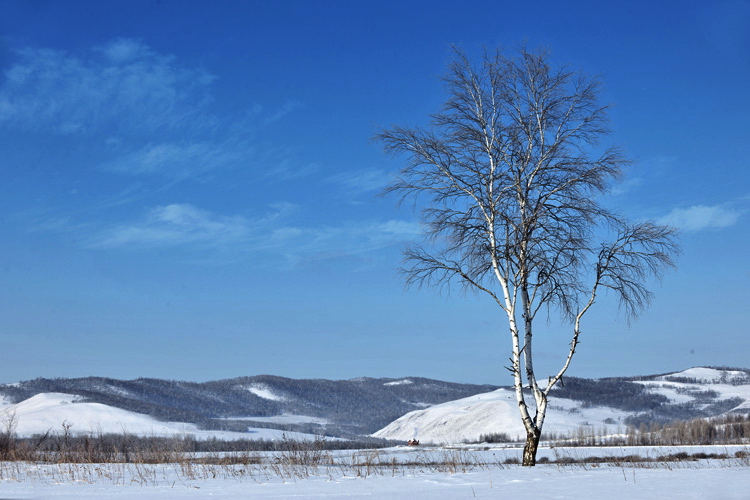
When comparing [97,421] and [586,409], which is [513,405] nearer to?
[586,409]

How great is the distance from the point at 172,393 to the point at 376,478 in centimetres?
19524

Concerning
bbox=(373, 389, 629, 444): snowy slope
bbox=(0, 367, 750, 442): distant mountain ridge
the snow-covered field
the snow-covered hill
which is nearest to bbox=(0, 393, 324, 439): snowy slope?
bbox=(0, 367, 750, 442): distant mountain ridge

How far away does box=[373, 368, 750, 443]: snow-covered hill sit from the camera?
89.4 metres

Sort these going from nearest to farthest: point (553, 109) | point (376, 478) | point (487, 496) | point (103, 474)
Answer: point (487, 496) < point (376, 478) < point (103, 474) < point (553, 109)

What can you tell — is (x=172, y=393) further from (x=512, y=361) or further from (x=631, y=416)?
(x=512, y=361)

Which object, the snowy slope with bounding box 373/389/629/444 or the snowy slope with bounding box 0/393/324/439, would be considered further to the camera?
the snowy slope with bounding box 373/389/629/444

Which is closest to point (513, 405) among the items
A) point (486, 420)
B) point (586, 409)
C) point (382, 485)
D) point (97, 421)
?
point (486, 420)

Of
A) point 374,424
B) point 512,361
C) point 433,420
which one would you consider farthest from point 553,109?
point 374,424

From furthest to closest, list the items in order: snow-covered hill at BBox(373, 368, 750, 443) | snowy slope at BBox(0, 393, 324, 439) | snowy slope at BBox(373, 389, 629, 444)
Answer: snow-covered hill at BBox(373, 368, 750, 443) < snowy slope at BBox(373, 389, 629, 444) < snowy slope at BBox(0, 393, 324, 439)

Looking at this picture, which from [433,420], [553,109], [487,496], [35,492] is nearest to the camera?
[487,496]

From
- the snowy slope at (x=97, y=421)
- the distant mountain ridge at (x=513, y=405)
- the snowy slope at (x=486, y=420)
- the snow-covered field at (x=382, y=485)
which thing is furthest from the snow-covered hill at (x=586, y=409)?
the snow-covered field at (x=382, y=485)

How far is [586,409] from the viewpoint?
11325cm

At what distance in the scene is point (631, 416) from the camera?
11425 cm

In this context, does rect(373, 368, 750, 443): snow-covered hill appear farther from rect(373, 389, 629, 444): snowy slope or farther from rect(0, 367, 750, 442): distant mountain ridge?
rect(0, 367, 750, 442): distant mountain ridge
